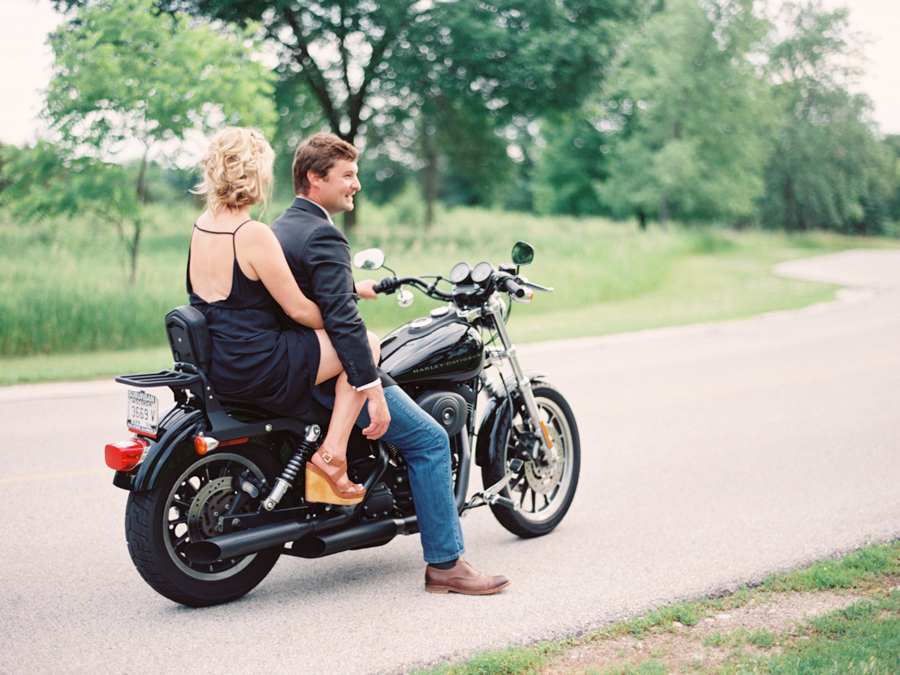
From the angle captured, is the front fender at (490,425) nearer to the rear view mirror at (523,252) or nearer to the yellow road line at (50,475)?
the rear view mirror at (523,252)

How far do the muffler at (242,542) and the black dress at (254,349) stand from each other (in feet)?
1.85

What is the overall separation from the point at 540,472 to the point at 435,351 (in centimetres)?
112

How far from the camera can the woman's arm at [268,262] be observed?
349 centimetres

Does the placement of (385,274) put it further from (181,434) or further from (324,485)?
(181,434)

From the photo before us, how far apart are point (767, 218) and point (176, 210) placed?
50.7m

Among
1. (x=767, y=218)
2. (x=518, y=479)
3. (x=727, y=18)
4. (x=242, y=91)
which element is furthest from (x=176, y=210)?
(x=767, y=218)

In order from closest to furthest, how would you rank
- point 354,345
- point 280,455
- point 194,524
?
point 354,345
point 194,524
point 280,455

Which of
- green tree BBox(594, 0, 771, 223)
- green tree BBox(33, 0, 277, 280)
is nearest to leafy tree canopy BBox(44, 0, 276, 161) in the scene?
green tree BBox(33, 0, 277, 280)

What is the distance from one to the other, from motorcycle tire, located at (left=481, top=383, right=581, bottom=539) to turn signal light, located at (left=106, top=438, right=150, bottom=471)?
179cm

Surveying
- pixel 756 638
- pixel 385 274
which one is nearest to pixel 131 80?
pixel 385 274

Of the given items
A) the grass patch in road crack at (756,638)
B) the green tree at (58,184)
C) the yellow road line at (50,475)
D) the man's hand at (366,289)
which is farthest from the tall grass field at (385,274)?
the grass patch in road crack at (756,638)

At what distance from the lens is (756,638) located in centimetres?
350

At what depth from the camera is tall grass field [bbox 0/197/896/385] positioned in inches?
489

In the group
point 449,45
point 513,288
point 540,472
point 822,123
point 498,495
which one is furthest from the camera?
point 822,123
